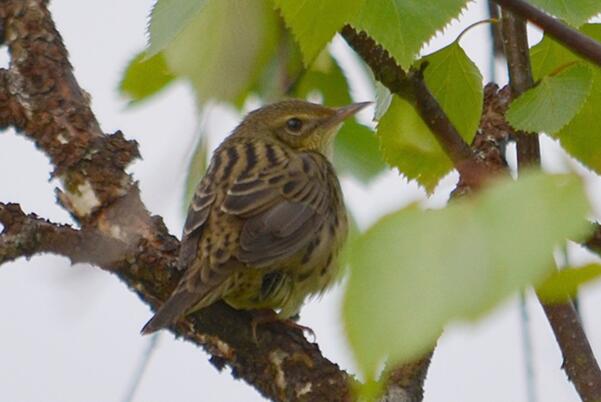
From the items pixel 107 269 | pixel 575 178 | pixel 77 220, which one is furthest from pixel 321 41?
pixel 77 220

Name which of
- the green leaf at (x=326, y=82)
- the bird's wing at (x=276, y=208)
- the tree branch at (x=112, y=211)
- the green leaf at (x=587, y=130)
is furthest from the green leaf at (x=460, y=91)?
the bird's wing at (x=276, y=208)

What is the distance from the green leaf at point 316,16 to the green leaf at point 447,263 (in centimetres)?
72

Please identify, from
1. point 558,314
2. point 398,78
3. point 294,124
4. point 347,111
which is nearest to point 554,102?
point 398,78

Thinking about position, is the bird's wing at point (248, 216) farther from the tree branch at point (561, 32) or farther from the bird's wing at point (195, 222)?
the tree branch at point (561, 32)

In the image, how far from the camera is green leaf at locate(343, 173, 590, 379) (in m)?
0.82

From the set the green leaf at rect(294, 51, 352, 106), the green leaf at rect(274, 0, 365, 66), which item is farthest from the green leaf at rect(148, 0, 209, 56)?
the green leaf at rect(294, 51, 352, 106)

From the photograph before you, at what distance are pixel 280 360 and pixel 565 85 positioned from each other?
1.37 metres

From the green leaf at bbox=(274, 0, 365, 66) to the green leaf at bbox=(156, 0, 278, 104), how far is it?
0.05 m

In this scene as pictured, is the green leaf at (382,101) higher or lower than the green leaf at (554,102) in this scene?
higher

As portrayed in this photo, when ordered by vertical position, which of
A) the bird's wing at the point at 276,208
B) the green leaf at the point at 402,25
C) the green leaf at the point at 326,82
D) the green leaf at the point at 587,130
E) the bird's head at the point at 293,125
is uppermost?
A: the bird's head at the point at 293,125

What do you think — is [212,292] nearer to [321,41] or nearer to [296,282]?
[296,282]

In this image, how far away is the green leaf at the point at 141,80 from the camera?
287cm

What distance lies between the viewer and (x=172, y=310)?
3.29 m

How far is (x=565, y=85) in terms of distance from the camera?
225 cm
